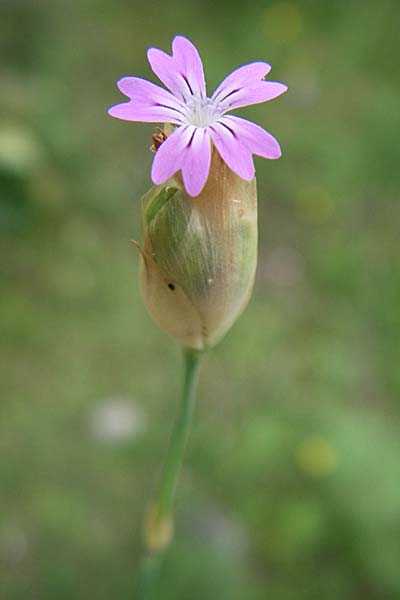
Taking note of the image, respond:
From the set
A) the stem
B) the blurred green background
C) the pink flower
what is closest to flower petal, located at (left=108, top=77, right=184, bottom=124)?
the pink flower

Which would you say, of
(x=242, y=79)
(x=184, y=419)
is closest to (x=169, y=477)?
(x=184, y=419)

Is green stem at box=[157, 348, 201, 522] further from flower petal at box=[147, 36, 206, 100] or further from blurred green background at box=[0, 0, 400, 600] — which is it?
blurred green background at box=[0, 0, 400, 600]

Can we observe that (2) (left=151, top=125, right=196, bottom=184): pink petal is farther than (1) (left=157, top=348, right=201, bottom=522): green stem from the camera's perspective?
No

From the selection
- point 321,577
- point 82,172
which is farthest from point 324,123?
point 321,577

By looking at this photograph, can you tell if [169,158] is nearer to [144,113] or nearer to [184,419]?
[144,113]

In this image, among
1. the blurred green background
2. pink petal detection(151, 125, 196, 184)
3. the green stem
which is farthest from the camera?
the blurred green background
